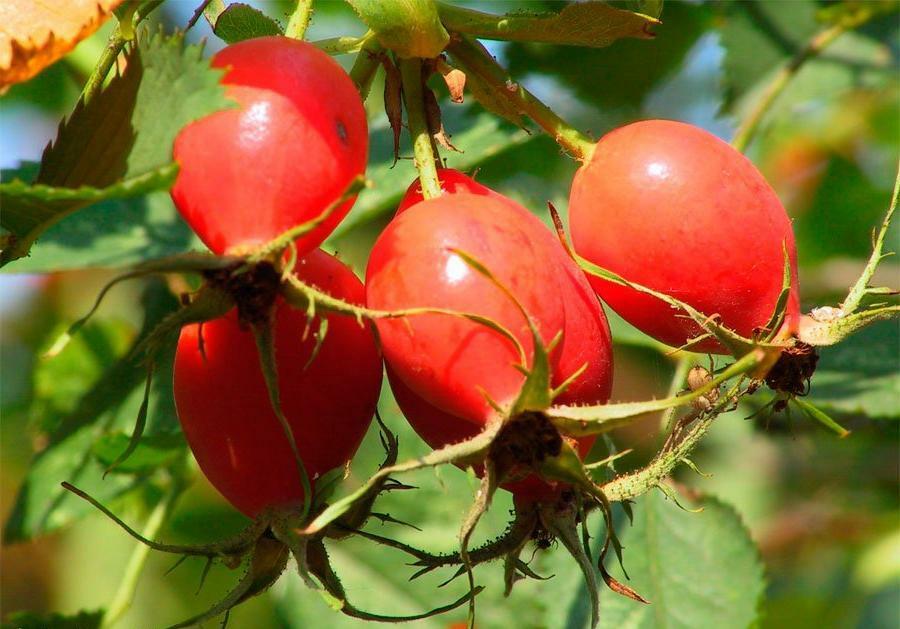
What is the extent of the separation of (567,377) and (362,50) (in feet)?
1.66

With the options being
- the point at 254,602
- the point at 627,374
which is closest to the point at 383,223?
the point at 627,374

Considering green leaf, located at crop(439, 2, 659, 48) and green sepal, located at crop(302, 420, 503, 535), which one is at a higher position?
green leaf, located at crop(439, 2, 659, 48)

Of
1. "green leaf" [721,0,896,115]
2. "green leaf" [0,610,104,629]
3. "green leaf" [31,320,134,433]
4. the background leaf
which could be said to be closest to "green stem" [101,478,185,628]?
"green leaf" [0,610,104,629]

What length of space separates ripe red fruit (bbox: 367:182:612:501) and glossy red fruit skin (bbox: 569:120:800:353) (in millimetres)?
75

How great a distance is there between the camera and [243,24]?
144cm

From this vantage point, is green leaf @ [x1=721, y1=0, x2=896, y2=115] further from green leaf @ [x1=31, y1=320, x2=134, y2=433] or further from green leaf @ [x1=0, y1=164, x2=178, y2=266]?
green leaf @ [x1=0, y1=164, x2=178, y2=266]

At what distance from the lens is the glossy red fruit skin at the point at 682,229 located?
4.09 ft

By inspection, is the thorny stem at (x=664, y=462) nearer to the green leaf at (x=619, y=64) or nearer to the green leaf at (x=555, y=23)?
the green leaf at (x=555, y=23)

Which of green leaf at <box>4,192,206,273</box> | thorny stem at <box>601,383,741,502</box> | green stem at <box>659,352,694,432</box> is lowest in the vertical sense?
green stem at <box>659,352,694,432</box>

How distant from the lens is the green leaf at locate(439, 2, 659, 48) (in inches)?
53.7

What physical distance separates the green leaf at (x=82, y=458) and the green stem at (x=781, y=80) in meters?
1.18

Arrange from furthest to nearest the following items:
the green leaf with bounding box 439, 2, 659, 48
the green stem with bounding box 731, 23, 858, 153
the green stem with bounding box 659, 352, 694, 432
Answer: the green stem with bounding box 731, 23, 858, 153 → the green stem with bounding box 659, 352, 694, 432 → the green leaf with bounding box 439, 2, 659, 48

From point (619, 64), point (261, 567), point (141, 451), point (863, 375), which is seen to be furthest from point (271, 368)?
point (619, 64)

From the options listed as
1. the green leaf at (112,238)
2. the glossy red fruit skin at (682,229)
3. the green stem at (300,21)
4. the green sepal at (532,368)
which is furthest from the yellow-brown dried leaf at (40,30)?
the green leaf at (112,238)
